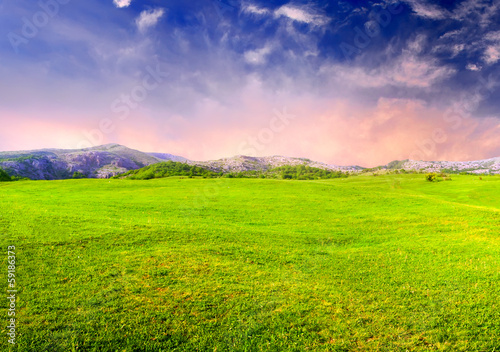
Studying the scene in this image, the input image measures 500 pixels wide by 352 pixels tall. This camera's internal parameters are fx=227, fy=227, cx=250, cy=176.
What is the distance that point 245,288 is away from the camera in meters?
10.9

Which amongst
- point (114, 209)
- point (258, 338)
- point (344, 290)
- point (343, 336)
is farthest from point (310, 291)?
point (114, 209)

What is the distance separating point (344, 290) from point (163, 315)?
27.8 feet

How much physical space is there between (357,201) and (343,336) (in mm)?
35517

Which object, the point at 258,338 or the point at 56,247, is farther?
the point at 56,247

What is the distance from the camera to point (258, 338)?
313 inches

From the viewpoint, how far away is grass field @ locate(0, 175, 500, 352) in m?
7.79

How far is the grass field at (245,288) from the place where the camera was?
7793 mm

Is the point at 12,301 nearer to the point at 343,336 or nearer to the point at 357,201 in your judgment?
the point at 343,336

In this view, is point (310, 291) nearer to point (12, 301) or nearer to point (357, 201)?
point (12, 301)

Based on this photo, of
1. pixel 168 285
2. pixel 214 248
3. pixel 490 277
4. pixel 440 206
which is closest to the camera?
pixel 168 285

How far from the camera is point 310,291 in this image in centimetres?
1110

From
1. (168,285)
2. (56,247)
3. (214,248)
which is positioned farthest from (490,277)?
(56,247)

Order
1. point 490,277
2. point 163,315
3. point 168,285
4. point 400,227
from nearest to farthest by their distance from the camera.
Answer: point 163,315
point 168,285
point 490,277
point 400,227

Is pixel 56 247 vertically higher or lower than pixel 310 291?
higher
